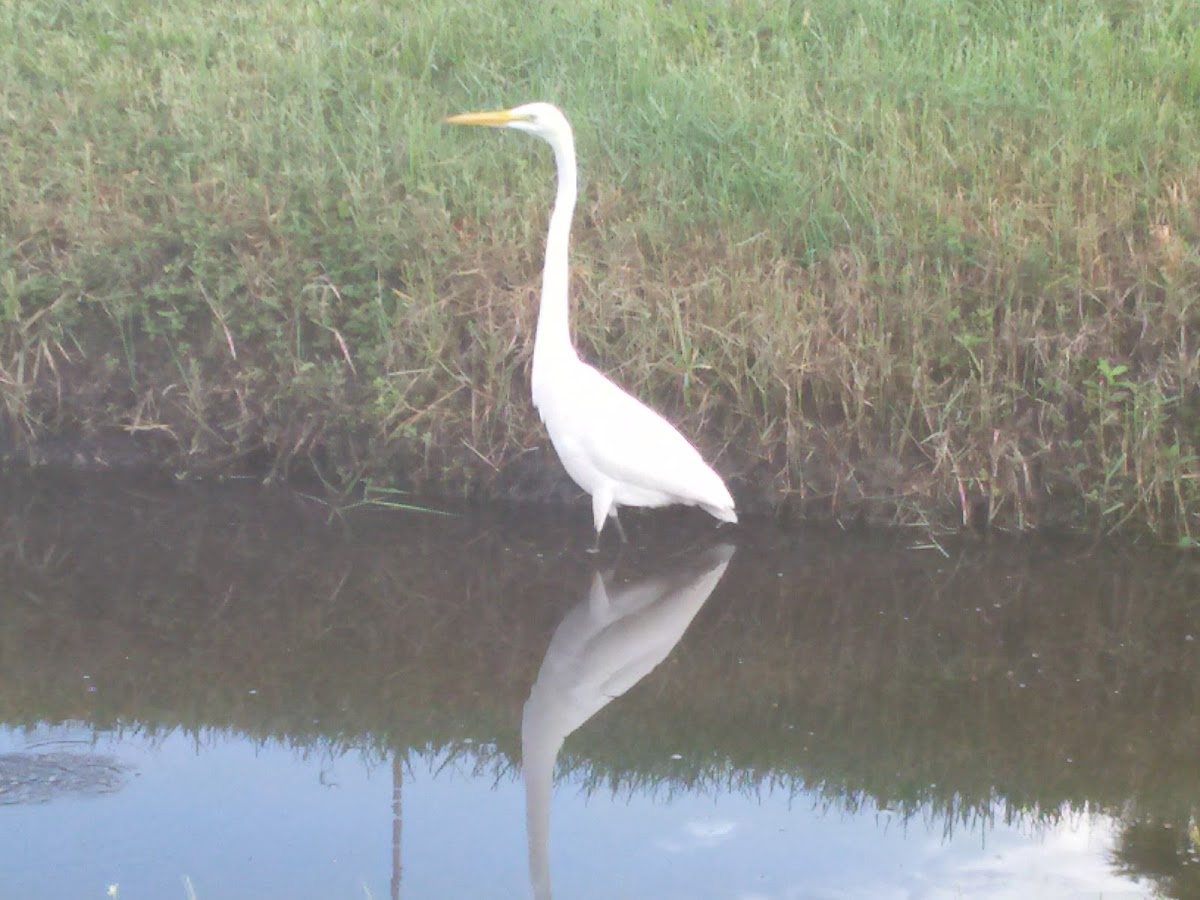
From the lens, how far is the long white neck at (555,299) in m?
5.04

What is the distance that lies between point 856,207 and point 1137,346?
1206mm

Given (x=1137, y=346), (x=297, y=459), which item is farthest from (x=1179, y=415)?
(x=297, y=459)

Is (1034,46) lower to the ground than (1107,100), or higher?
higher

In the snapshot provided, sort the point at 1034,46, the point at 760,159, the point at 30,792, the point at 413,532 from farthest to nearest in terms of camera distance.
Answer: the point at 1034,46, the point at 760,159, the point at 413,532, the point at 30,792

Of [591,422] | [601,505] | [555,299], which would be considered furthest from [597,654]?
[555,299]

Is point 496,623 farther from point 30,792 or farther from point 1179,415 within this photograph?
point 1179,415

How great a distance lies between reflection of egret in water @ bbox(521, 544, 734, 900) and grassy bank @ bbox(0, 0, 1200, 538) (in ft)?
2.31

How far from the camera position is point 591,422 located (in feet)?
16.1

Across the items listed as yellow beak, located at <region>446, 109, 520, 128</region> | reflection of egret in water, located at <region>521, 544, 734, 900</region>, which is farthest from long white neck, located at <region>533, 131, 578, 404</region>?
reflection of egret in water, located at <region>521, 544, 734, 900</region>

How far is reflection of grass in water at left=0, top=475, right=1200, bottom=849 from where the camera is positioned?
147 inches

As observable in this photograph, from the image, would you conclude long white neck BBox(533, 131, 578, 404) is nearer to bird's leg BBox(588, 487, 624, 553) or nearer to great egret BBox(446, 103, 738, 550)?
great egret BBox(446, 103, 738, 550)

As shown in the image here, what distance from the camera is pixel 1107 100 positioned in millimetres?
6234

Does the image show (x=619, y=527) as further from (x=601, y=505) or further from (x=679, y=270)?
(x=679, y=270)

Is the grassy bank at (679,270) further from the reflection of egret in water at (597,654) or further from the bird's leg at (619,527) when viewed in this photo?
the reflection of egret in water at (597,654)
